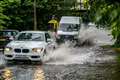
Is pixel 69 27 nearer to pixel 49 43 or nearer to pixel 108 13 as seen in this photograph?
pixel 49 43

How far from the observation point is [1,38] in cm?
2755

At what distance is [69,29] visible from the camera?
33250mm

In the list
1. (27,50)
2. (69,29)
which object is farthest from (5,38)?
(27,50)

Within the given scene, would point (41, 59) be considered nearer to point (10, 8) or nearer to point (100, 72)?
point (100, 72)

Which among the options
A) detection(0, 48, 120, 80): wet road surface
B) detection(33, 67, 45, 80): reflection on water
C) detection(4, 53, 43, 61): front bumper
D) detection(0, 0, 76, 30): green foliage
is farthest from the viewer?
detection(0, 0, 76, 30): green foliage

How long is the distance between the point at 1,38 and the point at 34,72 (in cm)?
1327

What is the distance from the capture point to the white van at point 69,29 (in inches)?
1278

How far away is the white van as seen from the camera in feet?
107

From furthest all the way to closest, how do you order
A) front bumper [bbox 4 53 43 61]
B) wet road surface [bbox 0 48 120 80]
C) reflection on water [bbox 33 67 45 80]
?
front bumper [bbox 4 53 43 61] < wet road surface [bbox 0 48 120 80] < reflection on water [bbox 33 67 45 80]

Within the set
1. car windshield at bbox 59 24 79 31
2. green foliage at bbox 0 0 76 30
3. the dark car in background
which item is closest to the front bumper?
the dark car in background

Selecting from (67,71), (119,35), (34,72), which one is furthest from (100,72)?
(119,35)

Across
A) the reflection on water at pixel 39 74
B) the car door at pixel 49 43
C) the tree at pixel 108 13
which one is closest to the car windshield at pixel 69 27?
the car door at pixel 49 43

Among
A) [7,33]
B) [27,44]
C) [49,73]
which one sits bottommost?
[7,33]

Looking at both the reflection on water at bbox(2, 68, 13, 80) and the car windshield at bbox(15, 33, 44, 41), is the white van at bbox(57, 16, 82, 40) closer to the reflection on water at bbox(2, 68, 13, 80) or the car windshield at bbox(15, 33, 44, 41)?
the car windshield at bbox(15, 33, 44, 41)
